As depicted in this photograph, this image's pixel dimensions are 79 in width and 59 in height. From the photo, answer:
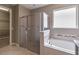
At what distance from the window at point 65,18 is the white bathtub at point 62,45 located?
23 cm

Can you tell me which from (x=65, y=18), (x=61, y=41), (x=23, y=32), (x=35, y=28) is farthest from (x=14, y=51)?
(x=65, y=18)

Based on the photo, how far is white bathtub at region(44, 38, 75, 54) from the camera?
4.40 feet

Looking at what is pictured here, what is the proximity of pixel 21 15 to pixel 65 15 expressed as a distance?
65 cm

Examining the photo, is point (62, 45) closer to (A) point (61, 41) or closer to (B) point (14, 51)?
(A) point (61, 41)

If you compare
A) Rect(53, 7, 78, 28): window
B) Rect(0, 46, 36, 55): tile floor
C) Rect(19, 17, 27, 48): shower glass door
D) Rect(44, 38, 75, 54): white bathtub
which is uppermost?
Rect(53, 7, 78, 28): window

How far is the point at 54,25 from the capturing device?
1.41 m

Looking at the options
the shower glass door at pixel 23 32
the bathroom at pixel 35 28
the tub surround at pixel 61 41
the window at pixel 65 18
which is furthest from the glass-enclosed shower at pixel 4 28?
the window at pixel 65 18

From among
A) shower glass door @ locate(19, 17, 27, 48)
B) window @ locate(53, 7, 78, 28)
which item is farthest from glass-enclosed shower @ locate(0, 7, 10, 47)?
window @ locate(53, 7, 78, 28)

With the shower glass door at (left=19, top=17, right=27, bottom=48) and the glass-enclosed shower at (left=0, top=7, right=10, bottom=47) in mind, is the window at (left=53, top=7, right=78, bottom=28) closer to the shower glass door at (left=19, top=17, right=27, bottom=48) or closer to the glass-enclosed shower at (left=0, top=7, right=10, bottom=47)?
the shower glass door at (left=19, top=17, right=27, bottom=48)

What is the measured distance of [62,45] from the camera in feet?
4.51

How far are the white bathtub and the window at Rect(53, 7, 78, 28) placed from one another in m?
0.23

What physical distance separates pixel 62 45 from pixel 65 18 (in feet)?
1.31
